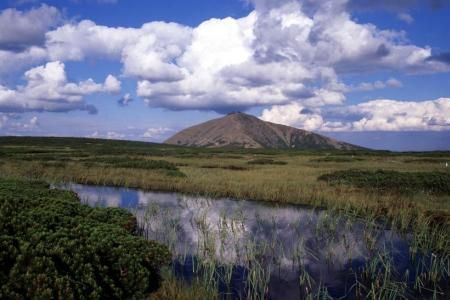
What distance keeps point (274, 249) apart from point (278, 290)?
11.6 ft

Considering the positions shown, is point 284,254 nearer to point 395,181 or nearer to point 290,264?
point 290,264

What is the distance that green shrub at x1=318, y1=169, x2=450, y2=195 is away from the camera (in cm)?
3262

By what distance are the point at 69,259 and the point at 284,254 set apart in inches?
379

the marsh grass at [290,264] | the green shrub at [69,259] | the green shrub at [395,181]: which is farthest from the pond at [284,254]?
the green shrub at [395,181]

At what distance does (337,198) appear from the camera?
27.8 metres

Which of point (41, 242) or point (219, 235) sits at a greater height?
point (41, 242)

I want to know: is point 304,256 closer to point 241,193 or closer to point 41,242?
point 41,242

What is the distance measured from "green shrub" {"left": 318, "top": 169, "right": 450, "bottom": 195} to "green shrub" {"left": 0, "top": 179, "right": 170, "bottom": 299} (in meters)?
26.3

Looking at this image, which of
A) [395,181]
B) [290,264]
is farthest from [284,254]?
[395,181]

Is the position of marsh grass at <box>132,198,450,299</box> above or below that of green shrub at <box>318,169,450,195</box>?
below

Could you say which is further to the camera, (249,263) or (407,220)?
(407,220)

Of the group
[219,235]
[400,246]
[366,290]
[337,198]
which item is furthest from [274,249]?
[337,198]

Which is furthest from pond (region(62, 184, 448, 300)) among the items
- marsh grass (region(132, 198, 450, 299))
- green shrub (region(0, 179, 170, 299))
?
green shrub (region(0, 179, 170, 299))

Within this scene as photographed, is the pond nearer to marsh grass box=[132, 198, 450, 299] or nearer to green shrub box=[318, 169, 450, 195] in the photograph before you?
marsh grass box=[132, 198, 450, 299]
